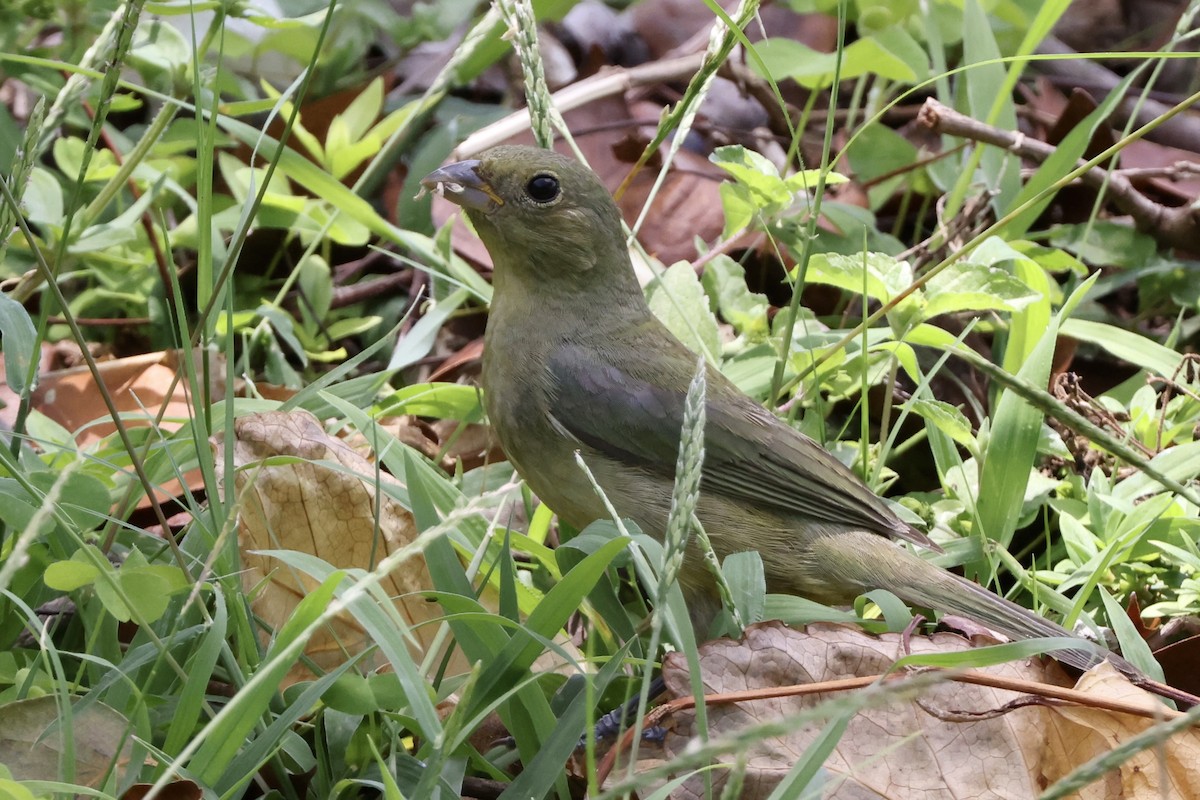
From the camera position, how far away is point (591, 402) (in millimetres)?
2834

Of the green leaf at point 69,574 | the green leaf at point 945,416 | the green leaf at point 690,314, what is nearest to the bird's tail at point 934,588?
the green leaf at point 945,416

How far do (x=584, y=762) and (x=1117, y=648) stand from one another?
3.77 feet

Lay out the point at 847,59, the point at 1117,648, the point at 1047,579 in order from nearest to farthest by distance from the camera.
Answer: the point at 1117,648 → the point at 1047,579 → the point at 847,59

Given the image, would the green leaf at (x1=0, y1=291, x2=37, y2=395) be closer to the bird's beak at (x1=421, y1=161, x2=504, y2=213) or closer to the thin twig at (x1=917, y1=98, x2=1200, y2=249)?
the bird's beak at (x1=421, y1=161, x2=504, y2=213)

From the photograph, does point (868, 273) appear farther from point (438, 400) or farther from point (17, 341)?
point (17, 341)

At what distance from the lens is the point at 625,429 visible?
9.29 ft

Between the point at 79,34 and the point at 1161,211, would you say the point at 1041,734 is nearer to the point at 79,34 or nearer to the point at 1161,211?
the point at 1161,211

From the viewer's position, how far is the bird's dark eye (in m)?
3.00

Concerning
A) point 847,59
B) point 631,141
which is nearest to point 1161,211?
point 847,59

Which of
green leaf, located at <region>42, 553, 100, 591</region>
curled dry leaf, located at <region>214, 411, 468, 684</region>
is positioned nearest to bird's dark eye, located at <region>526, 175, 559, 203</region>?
curled dry leaf, located at <region>214, 411, 468, 684</region>

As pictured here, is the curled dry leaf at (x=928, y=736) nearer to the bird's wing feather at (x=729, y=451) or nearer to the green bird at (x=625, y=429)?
the green bird at (x=625, y=429)

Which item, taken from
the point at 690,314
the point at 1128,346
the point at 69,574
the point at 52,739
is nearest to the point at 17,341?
the point at 69,574

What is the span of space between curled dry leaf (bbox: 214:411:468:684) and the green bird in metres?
0.35

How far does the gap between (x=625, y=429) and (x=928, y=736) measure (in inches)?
40.9
